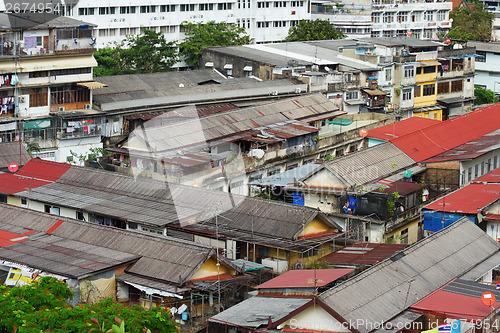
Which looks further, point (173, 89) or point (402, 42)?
point (402, 42)

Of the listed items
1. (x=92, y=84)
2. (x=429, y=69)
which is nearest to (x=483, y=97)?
(x=429, y=69)

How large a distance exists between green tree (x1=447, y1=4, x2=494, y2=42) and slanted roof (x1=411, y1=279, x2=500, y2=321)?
A: 6497 cm

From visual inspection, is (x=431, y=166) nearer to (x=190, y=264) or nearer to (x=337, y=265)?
(x=337, y=265)

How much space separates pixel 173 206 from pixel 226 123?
1160cm

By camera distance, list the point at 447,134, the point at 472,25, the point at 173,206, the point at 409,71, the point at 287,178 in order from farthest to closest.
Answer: the point at 472,25 → the point at 409,71 → the point at 447,134 → the point at 287,178 → the point at 173,206

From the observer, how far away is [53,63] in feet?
155

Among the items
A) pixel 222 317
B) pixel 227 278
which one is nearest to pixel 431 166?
pixel 227 278

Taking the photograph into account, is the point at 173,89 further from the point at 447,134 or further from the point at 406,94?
the point at 406,94

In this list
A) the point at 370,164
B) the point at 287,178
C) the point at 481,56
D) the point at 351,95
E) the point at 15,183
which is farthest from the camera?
the point at 481,56

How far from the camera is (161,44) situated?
217ft

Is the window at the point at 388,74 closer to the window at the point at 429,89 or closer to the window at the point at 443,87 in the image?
the window at the point at 429,89

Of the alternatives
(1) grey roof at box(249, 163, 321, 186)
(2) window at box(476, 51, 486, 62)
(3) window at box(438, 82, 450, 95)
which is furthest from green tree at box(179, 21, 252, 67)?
(1) grey roof at box(249, 163, 321, 186)

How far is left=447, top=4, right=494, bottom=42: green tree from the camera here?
90.0 meters

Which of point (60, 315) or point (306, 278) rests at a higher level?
point (60, 315)
